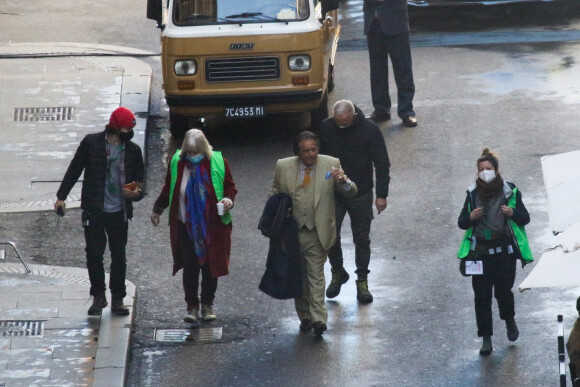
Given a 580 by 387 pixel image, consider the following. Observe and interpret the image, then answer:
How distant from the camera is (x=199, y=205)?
10047 millimetres

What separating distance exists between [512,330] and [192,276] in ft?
8.61

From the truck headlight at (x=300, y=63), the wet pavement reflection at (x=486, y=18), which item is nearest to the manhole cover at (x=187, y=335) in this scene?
the truck headlight at (x=300, y=63)

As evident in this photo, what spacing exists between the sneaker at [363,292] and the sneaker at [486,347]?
4.86 feet

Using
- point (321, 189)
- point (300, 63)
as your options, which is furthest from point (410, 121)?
point (321, 189)

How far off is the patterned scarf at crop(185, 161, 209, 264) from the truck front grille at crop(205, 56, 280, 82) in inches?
216

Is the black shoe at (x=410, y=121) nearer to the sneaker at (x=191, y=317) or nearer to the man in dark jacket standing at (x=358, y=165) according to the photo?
the man in dark jacket standing at (x=358, y=165)

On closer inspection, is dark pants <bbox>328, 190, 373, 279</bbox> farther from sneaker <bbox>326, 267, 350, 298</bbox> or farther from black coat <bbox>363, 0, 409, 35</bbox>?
black coat <bbox>363, 0, 409, 35</bbox>

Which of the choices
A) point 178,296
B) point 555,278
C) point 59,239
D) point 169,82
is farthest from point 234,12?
point 555,278

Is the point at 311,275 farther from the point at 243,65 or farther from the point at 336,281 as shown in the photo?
the point at 243,65

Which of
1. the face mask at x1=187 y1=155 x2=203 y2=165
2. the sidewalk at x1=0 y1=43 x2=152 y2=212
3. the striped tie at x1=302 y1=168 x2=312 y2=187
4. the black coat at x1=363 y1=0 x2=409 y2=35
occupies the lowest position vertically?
the sidewalk at x1=0 y1=43 x2=152 y2=212

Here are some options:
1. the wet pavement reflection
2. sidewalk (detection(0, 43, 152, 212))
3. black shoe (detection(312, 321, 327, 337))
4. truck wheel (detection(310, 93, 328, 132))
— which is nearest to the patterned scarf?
black shoe (detection(312, 321, 327, 337))

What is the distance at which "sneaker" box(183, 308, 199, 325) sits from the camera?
33.9ft

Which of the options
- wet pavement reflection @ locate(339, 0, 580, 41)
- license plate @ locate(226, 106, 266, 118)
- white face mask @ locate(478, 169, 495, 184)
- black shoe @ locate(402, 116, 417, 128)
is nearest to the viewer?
white face mask @ locate(478, 169, 495, 184)

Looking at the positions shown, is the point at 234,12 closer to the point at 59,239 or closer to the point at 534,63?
the point at 59,239
